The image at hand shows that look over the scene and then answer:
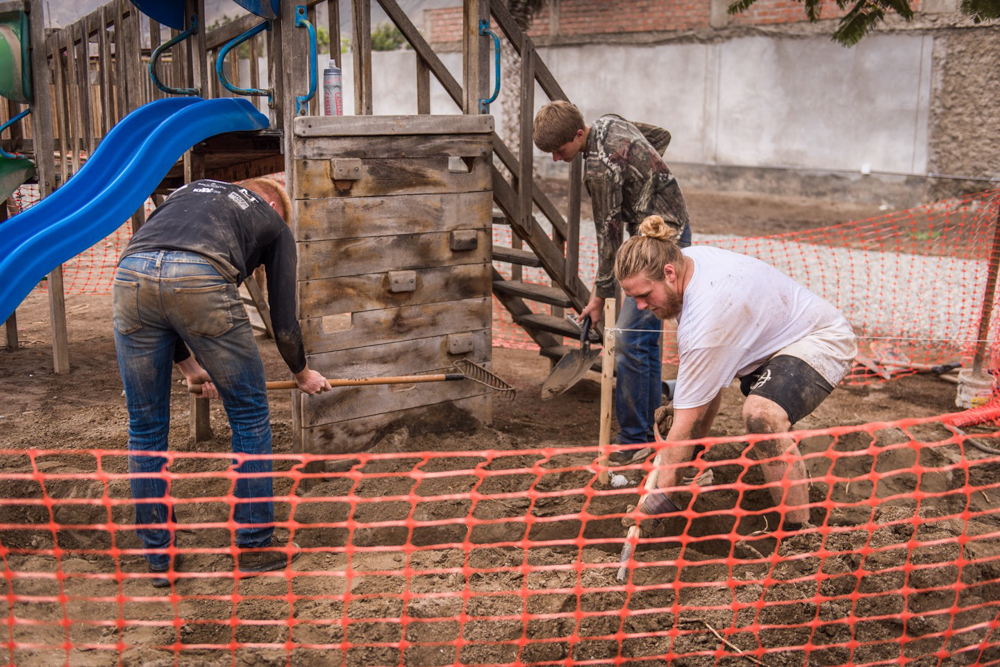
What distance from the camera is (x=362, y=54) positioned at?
5.04m

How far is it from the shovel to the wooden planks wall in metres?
0.43

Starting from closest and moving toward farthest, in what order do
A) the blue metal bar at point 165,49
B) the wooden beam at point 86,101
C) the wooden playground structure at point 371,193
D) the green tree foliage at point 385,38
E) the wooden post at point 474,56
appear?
the wooden playground structure at point 371,193 < the wooden post at point 474,56 < the blue metal bar at point 165,49 < the wooden beam at point 86,101 < the green tree foliage at point 385,38

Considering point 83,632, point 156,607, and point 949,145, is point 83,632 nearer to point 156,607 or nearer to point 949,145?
point 156,607

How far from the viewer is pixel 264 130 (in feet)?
17.3

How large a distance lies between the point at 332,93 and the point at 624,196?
1.73 metres

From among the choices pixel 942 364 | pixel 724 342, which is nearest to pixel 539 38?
pixel 942 364

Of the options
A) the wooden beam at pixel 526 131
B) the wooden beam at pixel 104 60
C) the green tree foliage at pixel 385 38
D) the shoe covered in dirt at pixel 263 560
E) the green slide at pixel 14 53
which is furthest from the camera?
the green tree foliage at pixel 385 38

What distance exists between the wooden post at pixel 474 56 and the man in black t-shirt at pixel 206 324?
1662 mm

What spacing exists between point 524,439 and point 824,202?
10580mm

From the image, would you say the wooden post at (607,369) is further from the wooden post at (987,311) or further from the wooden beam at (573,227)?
the wooden post at (987,311)

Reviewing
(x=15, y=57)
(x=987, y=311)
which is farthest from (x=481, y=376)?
(x=15, y=57)

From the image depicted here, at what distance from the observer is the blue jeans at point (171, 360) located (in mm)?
3600

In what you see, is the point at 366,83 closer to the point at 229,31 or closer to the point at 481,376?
the point at 229,31

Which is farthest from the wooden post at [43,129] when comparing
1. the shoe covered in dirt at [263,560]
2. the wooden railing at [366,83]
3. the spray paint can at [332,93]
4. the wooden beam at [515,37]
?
the shoe covered in dirt at [263,560]
